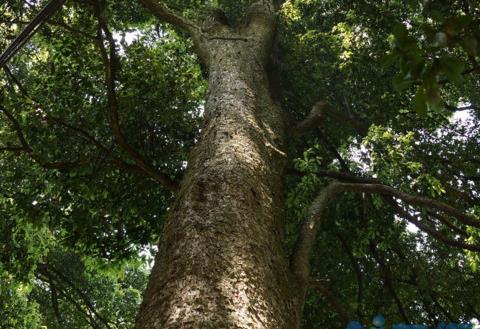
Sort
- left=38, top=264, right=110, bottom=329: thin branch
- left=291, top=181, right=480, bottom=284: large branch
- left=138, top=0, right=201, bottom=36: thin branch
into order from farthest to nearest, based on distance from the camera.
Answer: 1. left=38, top=264, right=110, bottom=329: thin branch
2. left=138, top=0, right=201, bottom=36: thin branch
3. left=291, top=181, right=480, bottom=284: large branch

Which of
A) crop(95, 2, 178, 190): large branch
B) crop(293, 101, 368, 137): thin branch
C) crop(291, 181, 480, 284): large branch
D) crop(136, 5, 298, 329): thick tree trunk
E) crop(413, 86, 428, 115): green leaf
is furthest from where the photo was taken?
crop(293, 101, 368, 137): thin branch

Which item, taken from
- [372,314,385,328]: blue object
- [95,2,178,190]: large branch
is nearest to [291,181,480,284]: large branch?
[95,2,178,190]: large branch

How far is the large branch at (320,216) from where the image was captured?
9.93 feet

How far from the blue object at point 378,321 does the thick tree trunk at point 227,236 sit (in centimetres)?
304

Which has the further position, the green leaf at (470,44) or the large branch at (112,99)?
the large branch at (112,99)

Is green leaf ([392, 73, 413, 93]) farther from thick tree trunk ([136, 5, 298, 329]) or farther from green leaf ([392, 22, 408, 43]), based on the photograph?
thick tree trunk ([136, 5, 298, 329])

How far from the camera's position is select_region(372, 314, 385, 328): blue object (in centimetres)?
602

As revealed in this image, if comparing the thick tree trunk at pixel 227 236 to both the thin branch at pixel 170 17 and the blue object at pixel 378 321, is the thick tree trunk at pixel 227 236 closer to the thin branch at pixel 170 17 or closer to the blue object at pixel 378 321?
the thin branch at pixel 170 17

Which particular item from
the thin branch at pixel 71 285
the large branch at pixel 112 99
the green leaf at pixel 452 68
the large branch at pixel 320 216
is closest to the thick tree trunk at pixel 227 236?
the large branch at pixel 320 216

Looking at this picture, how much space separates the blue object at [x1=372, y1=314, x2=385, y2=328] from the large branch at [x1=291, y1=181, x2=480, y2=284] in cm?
278

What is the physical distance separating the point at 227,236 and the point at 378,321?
4338 mm

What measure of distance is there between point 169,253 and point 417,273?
4945mm

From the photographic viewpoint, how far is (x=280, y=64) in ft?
24.8

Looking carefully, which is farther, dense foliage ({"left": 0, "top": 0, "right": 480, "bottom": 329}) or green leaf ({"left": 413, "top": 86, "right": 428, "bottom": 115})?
dense foliage ({"left": 0, "top": 0, "right": 480, "bottom": 329})
